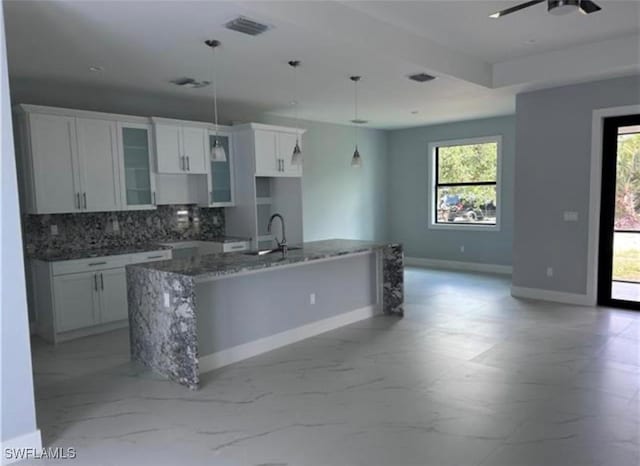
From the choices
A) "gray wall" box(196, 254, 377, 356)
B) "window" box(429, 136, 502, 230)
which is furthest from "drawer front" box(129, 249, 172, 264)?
"window" box(429, 136, 502, 230)

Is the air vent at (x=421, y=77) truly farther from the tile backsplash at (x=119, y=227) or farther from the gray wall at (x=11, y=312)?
the gray wall at (x=11, y=312)

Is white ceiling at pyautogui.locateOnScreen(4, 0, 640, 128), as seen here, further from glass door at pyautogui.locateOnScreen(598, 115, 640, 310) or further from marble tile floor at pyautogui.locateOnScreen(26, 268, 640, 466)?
marble tile floor at pyautogui.locateOnScreen(26, 268, 640, 466)

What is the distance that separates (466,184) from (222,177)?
4.56m

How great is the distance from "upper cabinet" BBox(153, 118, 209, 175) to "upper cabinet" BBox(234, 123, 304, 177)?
0.51m

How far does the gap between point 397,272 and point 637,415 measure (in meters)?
2.78

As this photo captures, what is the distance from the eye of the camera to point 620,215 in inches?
209

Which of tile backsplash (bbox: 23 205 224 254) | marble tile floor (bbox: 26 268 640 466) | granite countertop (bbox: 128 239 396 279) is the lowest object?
marble tile floor (bbox: 26 268 640 466)

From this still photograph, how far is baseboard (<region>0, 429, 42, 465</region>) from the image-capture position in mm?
2520

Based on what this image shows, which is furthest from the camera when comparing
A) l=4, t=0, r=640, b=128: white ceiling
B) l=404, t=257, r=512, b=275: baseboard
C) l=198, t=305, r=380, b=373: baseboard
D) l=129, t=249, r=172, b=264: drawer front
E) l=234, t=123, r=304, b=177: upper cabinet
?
l=404, t=257, r=512, b=275: baseboard

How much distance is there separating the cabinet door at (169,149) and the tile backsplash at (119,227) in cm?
65

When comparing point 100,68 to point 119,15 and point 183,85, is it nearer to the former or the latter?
point 183,85

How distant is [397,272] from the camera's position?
17.5 ft

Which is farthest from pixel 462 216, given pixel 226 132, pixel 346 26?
pixel 346 26

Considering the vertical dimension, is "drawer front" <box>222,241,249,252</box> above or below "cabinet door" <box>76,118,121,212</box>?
below
